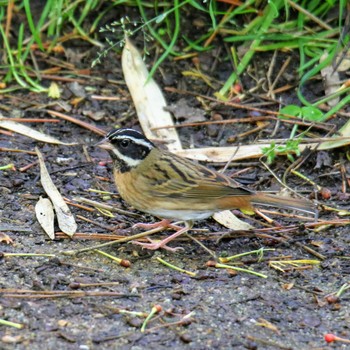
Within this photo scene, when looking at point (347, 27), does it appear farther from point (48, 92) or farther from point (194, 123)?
point (48, 92)

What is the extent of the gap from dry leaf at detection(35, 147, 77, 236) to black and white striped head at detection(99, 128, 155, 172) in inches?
20.9

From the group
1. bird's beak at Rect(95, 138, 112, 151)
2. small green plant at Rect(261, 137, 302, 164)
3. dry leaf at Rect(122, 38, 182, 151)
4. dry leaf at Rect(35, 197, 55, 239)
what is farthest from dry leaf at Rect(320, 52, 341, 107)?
dry leaf at Rect(35, 197, 55, 239)

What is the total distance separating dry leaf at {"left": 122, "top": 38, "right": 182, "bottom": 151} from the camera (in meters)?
7.94

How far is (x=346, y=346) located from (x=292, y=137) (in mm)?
2743

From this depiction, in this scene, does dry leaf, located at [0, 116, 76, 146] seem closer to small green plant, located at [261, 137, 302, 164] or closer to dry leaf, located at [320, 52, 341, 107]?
small green plant, located at [261, 137, 302, 164]

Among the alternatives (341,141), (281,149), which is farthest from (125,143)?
(341,141)

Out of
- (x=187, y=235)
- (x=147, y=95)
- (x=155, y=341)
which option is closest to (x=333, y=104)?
(x=147, y=95)

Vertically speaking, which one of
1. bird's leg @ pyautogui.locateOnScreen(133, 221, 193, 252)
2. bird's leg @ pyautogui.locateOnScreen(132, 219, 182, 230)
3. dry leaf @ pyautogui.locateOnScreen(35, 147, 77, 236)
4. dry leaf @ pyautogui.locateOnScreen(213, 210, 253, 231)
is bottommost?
dry leaf @ pyautogui.locateOnScreen(213, 210, 253, 231)

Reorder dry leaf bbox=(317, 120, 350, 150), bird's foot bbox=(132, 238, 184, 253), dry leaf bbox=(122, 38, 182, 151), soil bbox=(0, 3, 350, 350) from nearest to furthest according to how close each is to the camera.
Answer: soil bbox=(0, 3, 350, 350), bird's foot bbox=(132, 238, 184, 253), dry leaf bbox=(317, 120, 350, 150), dry leaf bbox=(122, 38, 182, 151)

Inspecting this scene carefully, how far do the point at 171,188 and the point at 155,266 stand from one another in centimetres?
70

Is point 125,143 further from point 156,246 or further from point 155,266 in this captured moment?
point 155,266

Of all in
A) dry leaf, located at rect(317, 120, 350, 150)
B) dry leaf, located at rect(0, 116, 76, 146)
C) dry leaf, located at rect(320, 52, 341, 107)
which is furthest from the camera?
dry leaf, located at rect(320, 52, 341, 107)

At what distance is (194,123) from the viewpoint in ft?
26.4

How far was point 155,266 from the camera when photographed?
6.10m
